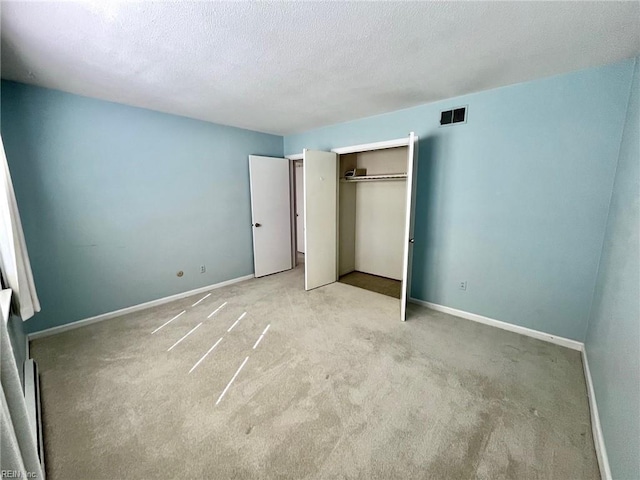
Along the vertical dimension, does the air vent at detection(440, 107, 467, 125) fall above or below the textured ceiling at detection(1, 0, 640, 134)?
below

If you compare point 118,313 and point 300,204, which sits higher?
point 300,204

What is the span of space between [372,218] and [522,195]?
227 cm

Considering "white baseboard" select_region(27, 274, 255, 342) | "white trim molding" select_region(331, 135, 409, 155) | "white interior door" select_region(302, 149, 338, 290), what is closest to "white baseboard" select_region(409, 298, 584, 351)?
"white interior door" select_region(302, 149, 338, 290)

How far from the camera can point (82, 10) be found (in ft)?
4.67

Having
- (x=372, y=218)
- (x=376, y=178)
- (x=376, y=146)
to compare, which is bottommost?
(x=372, y=218)

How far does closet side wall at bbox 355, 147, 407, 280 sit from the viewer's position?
4121 mm

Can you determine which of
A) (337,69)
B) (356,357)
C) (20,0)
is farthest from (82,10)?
(356,357)

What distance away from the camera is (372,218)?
178 inches

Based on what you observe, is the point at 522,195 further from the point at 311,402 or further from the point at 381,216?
the point at 311,402

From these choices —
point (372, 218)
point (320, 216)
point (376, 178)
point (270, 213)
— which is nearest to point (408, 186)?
point (376, 178)

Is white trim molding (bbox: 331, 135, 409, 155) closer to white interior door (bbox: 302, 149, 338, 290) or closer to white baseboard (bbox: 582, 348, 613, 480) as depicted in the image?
white interior door (bbox: 302, 149, 338, 290)

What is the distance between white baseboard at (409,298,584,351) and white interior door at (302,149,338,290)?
4.74ft

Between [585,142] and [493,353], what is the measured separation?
1.97 m

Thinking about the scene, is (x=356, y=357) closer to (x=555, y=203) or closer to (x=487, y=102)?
(x=555, y=203)
